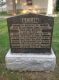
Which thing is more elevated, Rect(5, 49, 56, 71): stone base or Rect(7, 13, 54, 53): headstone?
Rect(7, 13, 54, 53): headstone

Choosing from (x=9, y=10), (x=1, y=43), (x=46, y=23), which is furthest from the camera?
(x=9, y=10)

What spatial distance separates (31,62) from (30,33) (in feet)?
2.36

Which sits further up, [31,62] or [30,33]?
[30,33]

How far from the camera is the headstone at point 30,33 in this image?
5711mm

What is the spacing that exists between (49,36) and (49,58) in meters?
0.55

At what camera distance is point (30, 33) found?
584 centimetres

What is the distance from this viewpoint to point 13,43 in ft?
19.5

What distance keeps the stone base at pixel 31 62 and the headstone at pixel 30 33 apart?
0.20 m

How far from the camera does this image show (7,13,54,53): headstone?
5711 mm

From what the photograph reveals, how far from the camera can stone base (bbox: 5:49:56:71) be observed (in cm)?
575

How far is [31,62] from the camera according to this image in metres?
5.79

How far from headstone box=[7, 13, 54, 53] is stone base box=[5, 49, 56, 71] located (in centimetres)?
20

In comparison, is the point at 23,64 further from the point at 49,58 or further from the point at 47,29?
the point at 47,29

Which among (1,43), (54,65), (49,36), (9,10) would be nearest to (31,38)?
(49,36)
